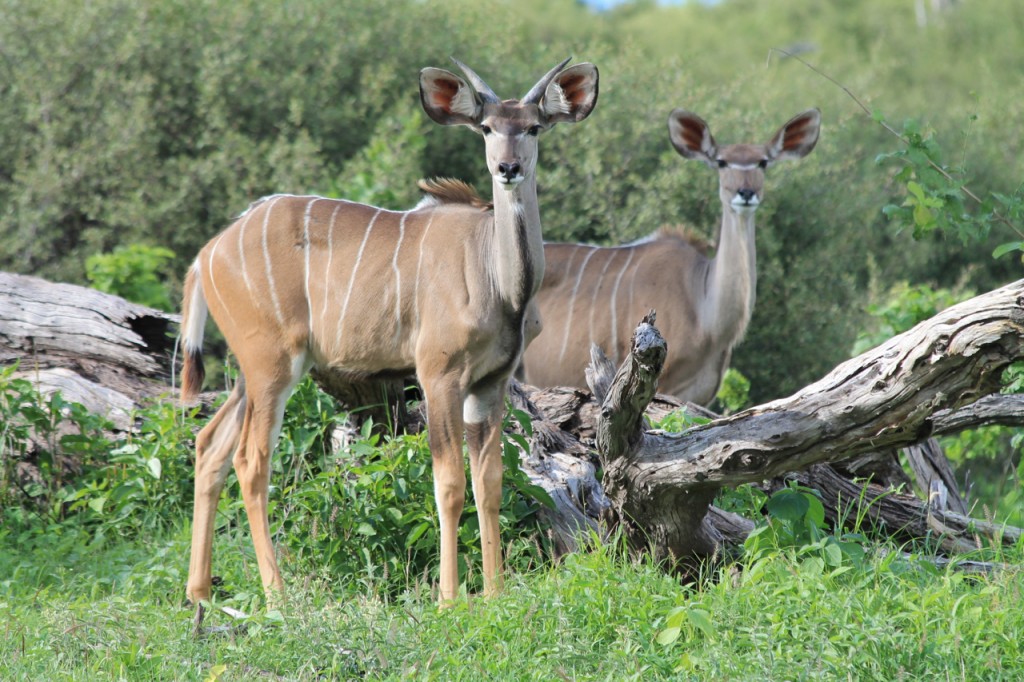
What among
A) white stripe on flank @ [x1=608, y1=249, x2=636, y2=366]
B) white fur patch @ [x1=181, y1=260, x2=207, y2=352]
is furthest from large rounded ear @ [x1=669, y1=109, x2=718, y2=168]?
white fur patch @ [x1=181, y1=260, x2=207, y2=352]

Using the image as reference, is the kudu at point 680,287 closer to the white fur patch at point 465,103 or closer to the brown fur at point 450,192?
the brown fur at point 450,192

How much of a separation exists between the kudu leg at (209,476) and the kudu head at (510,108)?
1052 millimetres

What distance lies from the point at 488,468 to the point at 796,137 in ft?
9.11

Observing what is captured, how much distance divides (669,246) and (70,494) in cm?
271

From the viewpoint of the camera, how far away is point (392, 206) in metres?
5.58

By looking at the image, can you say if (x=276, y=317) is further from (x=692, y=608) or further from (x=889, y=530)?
(x=889, y=530)

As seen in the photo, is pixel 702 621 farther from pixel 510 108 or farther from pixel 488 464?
pixel 510 108

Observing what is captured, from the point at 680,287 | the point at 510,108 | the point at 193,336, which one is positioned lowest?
the point at 680,287

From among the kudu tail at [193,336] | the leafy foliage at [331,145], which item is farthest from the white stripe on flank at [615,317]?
the kudu tail at [193,336]

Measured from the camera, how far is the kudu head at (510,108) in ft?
10.8

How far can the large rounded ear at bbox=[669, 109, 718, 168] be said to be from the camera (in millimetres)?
5305

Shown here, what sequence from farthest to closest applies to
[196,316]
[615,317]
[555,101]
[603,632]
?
[615,317], [196,316], [555,101], [603,632]

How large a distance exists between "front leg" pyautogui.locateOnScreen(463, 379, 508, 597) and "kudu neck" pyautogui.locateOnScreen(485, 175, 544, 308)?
271mm

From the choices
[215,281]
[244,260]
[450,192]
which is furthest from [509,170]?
[215,281]
